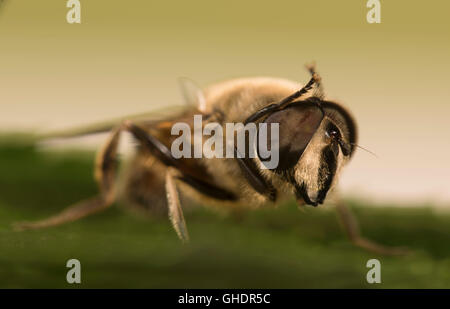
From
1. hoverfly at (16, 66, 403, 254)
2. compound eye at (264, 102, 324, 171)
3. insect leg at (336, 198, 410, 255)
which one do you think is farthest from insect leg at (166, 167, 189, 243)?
insect leg at (336, 198, 410, 255)

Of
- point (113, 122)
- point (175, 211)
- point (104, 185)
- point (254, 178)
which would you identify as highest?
point (113, 122)

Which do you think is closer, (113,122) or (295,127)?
(295,127)

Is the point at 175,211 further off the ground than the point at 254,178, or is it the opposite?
the point at 254,178

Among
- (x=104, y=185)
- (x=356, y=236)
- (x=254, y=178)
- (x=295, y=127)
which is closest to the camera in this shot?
(x=295, y=127)

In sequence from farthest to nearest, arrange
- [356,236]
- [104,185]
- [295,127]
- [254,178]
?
1. [356,236]
2. [104,185]
3. [254,178]
4. [295,127]

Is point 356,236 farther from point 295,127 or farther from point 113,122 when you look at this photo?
point 113,122

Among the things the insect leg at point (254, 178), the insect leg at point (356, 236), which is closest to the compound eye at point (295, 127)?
the insect leg at point (254, 178)

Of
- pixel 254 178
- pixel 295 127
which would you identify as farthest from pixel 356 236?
pixel 295 127
